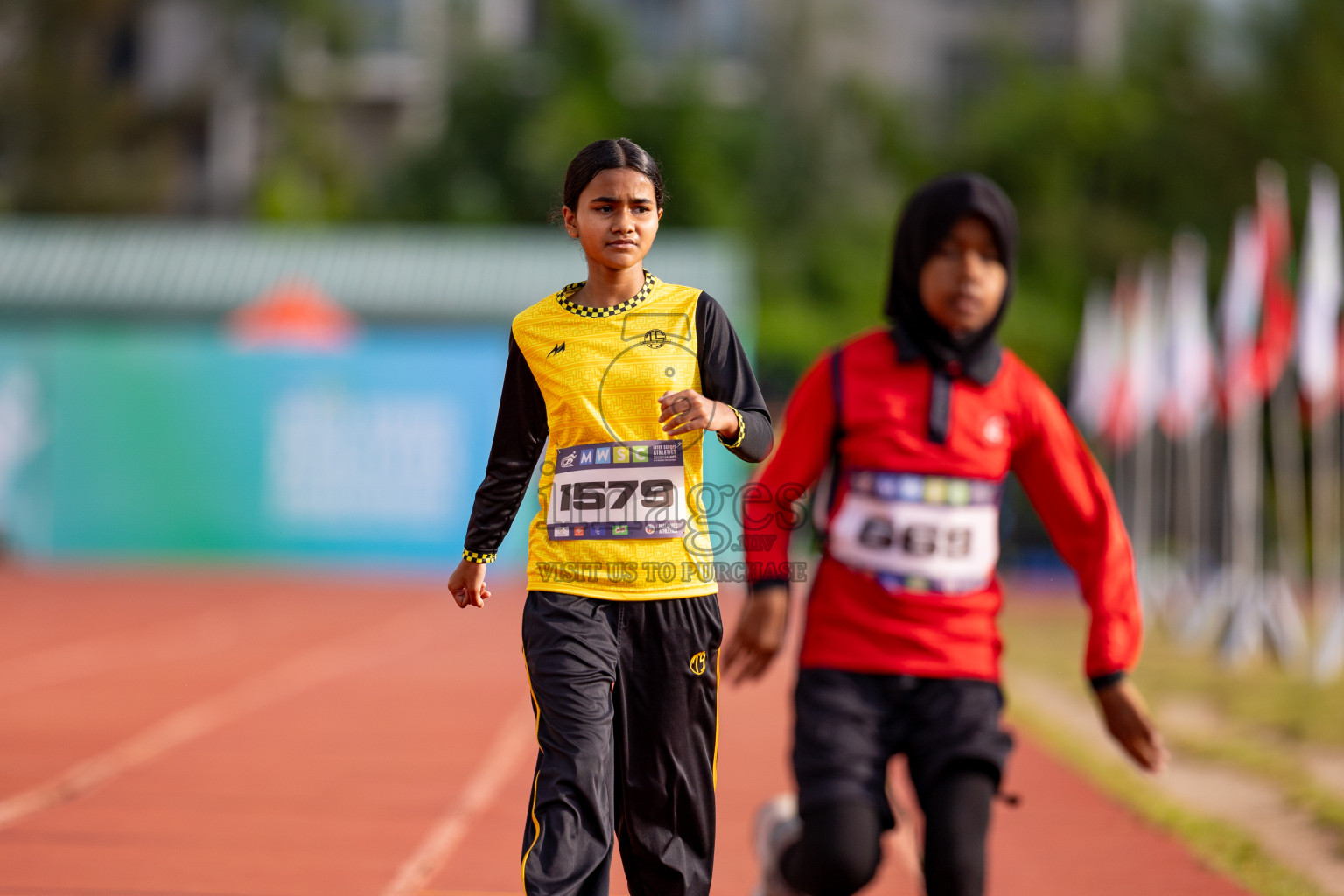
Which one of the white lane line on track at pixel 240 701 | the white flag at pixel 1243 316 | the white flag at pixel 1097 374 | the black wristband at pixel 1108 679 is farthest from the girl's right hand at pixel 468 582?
the white flag at pixel 1097 374

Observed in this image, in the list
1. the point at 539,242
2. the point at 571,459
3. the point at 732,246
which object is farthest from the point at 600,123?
the point at 571,459

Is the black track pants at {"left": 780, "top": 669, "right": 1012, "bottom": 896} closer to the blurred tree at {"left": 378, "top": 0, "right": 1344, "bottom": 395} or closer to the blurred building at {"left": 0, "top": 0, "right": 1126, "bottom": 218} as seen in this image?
the blurred tree at {"left": 378, "top": 0, "right": 1344, "bottom": 395}

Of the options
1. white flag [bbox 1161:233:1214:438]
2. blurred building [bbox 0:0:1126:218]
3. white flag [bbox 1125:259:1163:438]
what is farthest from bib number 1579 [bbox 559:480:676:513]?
blurred building [bbox 0:0:1126:218]

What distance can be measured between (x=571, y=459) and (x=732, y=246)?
29251mm

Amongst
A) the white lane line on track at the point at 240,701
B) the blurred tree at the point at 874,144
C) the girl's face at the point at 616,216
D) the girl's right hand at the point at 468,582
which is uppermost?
the blurred tree at the point at 874,144

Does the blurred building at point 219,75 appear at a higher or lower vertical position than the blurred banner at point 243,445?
higher

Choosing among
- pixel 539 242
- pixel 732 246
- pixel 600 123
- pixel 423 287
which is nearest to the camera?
pixel 423 287

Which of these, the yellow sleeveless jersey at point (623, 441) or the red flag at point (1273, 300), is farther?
the red flag at point (1273, 300)

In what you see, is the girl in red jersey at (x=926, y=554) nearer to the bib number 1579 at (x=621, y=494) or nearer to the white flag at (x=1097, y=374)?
the bib number 1579 at (x=621, y=494)

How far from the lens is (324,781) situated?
701 cm

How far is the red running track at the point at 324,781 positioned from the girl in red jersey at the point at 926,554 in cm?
183

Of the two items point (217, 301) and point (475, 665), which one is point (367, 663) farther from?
point (217, 301)

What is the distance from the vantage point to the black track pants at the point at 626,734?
133 inches

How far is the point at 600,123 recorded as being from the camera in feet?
121
